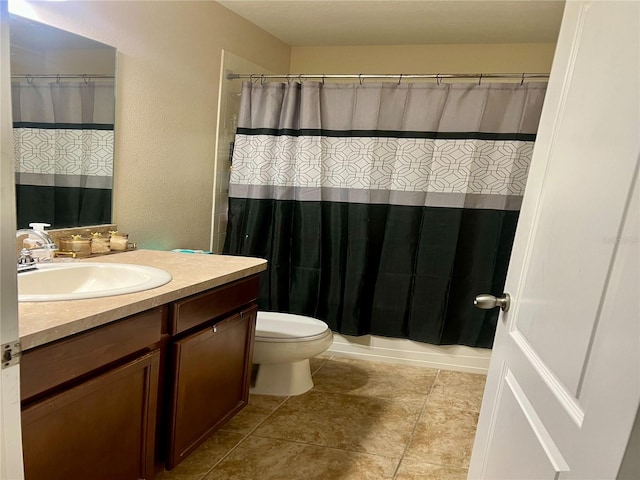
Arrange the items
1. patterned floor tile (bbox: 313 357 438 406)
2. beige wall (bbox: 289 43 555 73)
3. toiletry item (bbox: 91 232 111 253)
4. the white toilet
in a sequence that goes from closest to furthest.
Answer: toiletry item (bbox: 91 232 111 253)
the white toilet
patterned floor tile (bbox: 313 357 438 406)
beige wall (bbox: 289 43 555 73)

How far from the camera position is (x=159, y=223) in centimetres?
240

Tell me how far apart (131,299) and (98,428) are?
35cm

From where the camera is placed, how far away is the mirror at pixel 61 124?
5.48 ft

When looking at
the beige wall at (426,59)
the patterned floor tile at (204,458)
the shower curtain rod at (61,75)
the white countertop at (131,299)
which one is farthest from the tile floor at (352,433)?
the beige wall at (426,59)

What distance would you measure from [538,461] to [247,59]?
9.10ft

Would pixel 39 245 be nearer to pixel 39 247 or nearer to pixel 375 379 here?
pixel 39 247

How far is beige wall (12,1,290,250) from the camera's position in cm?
202

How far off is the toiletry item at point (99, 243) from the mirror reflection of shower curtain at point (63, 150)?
95mm

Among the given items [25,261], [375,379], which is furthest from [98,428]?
[375,379]

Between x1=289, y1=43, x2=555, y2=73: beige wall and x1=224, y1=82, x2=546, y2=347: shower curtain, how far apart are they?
70 cm

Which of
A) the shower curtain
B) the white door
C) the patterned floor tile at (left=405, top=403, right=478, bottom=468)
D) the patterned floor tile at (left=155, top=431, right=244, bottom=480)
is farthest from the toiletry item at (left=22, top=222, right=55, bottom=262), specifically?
the patterned floor tile at (left=405, top=403, right=478, bottom=468)

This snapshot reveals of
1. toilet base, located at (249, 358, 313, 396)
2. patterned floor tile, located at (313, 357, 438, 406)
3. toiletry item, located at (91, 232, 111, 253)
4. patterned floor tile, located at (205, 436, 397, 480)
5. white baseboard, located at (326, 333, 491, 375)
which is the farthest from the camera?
white baseboard, located at (326, 333, 491, 375)

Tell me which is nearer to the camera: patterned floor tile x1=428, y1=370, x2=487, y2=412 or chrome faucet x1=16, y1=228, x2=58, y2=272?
chrome faucet x1=16, y1=228, x2=58, y2=272

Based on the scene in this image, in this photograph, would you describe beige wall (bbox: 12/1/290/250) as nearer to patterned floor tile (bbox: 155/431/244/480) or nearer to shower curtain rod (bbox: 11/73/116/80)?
shower curtain rod (bbox: 11/73/116/80)
